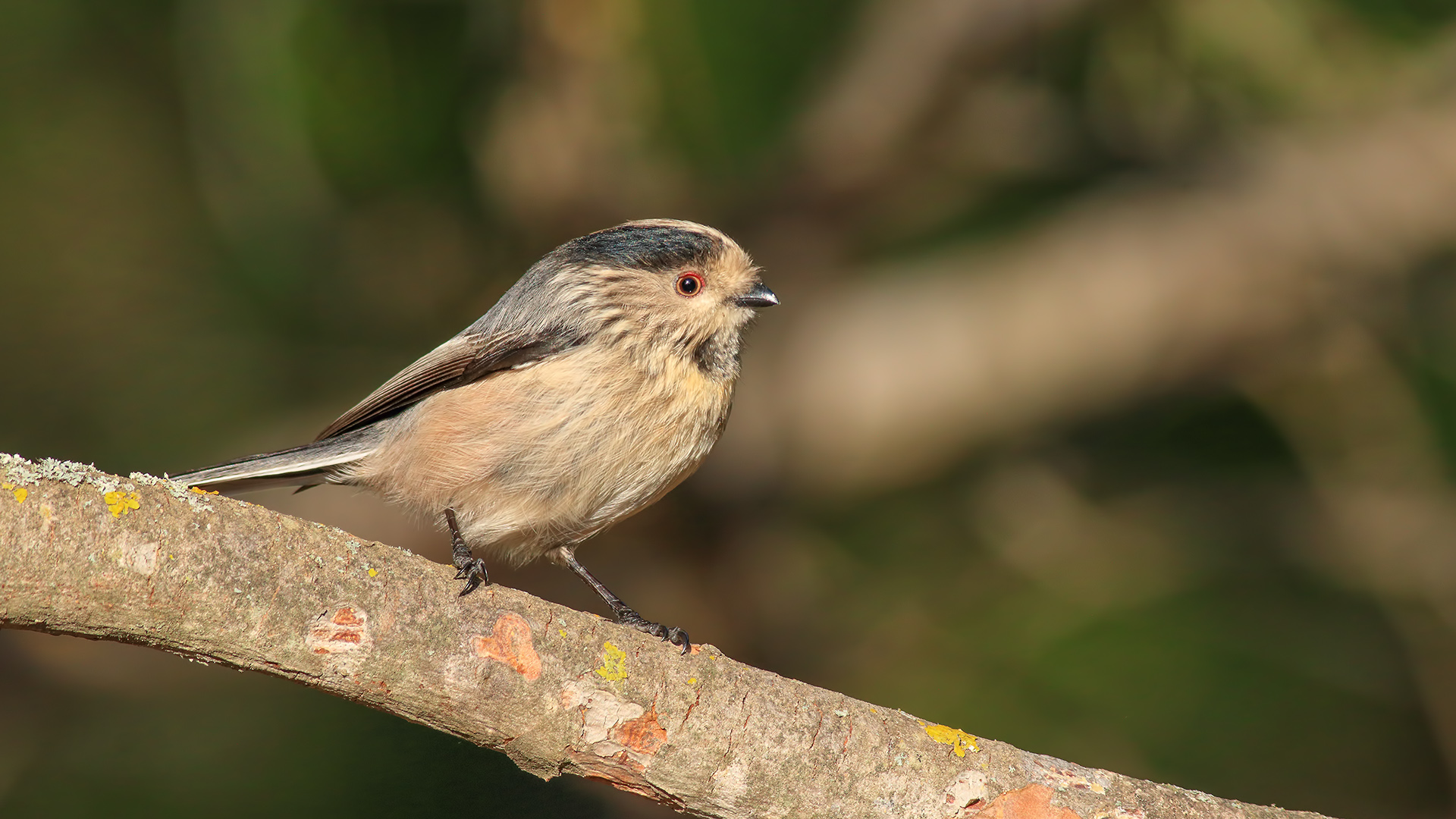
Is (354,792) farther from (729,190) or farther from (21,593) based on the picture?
(729,190)

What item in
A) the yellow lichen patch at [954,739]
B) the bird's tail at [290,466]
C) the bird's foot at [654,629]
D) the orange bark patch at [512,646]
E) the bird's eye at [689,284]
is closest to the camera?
the orange bark patch at [512,646]

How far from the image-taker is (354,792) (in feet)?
10.5

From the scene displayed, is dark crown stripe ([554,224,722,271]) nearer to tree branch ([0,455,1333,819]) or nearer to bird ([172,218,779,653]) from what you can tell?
bird ([172,218,779,653])

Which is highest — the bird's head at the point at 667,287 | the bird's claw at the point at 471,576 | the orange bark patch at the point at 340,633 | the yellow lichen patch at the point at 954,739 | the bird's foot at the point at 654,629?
the bird's head at the point at 667,287

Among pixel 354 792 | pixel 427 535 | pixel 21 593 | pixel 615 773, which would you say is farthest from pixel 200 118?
pixel 615 773

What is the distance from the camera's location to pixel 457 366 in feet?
10.1

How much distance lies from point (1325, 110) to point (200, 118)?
4.66 meters

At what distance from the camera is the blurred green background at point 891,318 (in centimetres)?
398

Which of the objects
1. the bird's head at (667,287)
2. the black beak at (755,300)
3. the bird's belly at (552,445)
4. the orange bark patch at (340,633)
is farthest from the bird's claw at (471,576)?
the black beak at (755,300)

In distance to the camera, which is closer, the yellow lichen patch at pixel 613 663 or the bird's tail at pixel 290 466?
the yellow lichen patch at pixel 613 663

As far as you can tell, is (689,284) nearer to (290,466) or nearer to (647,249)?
(647,249)

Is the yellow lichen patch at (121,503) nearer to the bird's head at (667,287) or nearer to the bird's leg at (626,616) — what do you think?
the bird's leg at (626,616)

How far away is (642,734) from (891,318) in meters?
3.58

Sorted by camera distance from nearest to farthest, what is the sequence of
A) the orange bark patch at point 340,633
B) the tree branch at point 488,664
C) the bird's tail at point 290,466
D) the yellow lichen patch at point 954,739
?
1. the tree branch at point 488,664
2. the orange bark patch at point 340,633
3. the yellow lichen patch at point 954,739
4. the bird's tail at point 290,466
